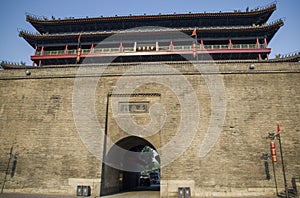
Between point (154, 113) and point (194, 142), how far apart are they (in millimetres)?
2258

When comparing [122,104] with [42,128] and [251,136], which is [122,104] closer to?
[42,128]

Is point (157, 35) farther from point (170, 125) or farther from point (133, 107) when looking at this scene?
point (170, 125)

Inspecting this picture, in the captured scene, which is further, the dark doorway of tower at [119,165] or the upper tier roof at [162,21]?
the upper tier roof at [162,21]

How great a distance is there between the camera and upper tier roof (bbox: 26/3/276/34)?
1958cm

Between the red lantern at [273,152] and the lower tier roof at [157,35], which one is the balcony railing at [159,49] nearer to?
the lower tier roof at [157,35]

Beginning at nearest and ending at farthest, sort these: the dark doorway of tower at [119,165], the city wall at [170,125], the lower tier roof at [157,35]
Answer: the city wall at [170,125] < the dark doorway of tower at [119,165] < the lower tier roof at [157,35]

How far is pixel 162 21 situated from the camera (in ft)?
66.4

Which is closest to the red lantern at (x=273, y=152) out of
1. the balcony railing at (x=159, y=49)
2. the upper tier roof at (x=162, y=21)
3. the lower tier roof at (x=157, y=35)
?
the balcony railing at (x=159, y=49)

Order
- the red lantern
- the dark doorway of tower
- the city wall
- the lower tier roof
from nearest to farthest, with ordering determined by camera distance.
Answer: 1. the red lantern
2. the city wall
3. the dark doorway of tower
4. the lower tier roof

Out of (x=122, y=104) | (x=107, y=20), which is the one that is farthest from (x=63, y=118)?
(x=107, y=20)

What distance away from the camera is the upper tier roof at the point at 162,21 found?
1958 cm

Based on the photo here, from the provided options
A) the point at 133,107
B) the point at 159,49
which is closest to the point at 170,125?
the point at 133,107

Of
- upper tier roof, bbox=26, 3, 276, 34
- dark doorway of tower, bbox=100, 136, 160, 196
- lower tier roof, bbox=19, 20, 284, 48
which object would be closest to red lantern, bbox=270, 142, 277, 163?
dark doorway of tower, bbox=100, 136, 160, 196

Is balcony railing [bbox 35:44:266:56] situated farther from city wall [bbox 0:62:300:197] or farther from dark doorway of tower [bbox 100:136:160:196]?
dark doorway of tower [bbox 100:136:160:196]
